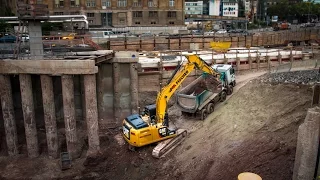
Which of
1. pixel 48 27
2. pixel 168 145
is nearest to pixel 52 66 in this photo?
pixel 168 145

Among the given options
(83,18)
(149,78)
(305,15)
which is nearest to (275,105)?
(149,78)

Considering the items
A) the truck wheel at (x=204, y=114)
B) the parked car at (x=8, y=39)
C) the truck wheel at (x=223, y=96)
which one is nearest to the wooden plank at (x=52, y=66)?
the truck wheel at (x=204, y=114)

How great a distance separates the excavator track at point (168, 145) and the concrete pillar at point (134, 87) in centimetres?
518

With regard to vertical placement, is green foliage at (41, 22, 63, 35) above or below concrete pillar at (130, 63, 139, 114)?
above

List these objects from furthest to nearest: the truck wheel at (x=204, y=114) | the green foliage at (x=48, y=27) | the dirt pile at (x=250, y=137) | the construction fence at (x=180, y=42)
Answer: the green foliage at (x=48, y=27), the construction fence at (x=180, y=42), the truck wheel at (x=204, y=114), the dirt pile at (x=250, y=137)

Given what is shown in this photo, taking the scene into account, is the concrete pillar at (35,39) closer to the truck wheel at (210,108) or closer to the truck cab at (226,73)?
the truck wheel at (210,108)

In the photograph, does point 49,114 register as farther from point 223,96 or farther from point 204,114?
point 223,96

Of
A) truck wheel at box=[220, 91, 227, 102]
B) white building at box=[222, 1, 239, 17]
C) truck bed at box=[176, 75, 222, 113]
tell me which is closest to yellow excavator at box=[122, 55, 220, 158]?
truck bed at box=[176, 75, 222, 113]

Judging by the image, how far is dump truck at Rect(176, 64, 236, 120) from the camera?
21.0 m

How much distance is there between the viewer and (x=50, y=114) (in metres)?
20.3

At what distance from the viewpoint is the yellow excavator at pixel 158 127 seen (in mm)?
18375

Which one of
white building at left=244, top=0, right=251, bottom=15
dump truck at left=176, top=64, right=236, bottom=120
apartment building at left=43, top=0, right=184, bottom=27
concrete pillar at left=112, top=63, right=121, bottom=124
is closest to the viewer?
dump truck at left=176, top=64, right=236, bottom=120

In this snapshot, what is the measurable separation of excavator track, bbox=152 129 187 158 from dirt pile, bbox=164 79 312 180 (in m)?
0.41

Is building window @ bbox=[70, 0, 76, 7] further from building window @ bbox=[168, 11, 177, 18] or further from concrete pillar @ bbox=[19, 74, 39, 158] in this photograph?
concrete pillar @ bbox=[19, 74, 39, 158]
